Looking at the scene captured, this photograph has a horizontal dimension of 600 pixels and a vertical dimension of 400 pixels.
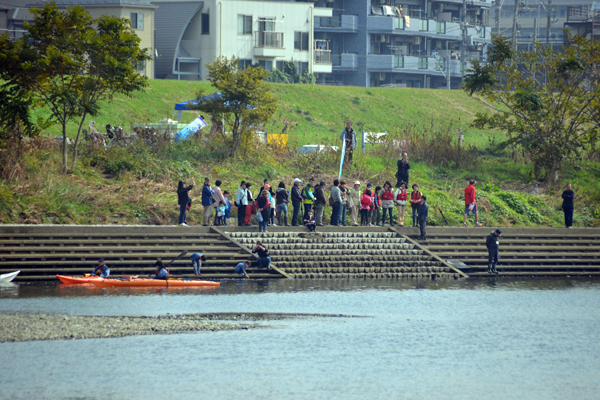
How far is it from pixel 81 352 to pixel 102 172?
1400 centimetres

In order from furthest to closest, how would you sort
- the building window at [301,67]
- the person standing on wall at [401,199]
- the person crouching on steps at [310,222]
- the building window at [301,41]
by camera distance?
the building window at [301,67], the building window at [301,41], the person standing on wall at [401,199], the person crouching on steps at [310,222]

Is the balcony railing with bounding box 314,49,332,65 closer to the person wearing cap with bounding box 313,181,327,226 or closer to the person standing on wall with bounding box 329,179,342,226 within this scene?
the person standing on wall with bounding box 329,179,342,226

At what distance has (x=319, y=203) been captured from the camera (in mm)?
27656

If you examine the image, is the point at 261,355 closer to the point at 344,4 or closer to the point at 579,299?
A: the point at 579,299

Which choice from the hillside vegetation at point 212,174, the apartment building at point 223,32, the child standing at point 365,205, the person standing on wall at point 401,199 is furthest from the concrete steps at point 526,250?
the apartment building at point 223,32

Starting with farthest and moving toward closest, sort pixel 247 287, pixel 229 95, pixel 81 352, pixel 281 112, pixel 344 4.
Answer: pixel 344 4 < pixel 281 112 < pixel 229 95 < pixel 247 287 < pixel 81 352

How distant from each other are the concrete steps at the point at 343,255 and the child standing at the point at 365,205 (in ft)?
3.98

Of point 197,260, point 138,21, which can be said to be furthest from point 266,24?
point 197,260

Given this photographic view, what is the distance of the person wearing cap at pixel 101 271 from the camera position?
73.9 feet

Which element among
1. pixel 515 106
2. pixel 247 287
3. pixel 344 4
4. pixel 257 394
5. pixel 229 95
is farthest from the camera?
pixel 344 4

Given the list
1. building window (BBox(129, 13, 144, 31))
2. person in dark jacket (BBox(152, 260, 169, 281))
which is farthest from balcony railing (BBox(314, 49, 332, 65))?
person in dark jacket (BBox(152, 260, 169, 281))

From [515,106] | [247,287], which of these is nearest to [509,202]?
[515,106]

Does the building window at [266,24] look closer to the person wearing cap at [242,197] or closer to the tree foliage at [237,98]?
the tree foliage at [237,98]

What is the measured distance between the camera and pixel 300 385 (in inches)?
622
